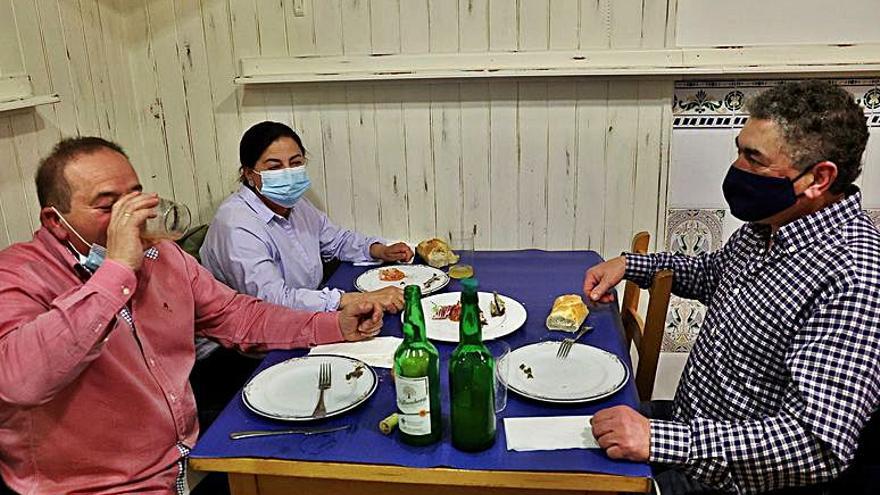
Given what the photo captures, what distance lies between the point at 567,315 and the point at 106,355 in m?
1.06

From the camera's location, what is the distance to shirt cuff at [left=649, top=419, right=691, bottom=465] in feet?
4.08


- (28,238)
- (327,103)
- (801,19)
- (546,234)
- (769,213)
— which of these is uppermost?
(801,19)

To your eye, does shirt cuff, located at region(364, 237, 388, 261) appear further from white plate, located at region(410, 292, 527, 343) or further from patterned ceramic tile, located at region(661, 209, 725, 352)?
patterned ceramic tile, located at region(661, 209, 725, 352)

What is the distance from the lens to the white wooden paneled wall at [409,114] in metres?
2.51

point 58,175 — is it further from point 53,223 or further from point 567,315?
point 567,315

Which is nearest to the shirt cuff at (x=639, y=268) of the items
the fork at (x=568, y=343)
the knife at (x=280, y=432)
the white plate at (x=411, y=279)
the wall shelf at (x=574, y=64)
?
the fork at (x=568, y=343)

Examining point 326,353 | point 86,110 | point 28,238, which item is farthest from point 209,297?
point 86,110

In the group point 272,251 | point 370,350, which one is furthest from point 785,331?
point 272,251

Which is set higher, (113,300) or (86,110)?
(86,110)

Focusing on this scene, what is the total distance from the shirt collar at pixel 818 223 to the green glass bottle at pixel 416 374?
783 mm

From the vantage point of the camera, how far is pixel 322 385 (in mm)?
1474

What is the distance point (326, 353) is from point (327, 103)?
4.28 ft

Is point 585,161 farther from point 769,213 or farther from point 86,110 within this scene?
point 86,110

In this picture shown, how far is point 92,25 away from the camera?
246cm
